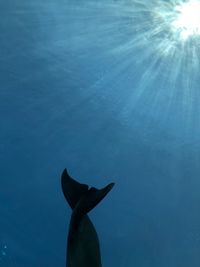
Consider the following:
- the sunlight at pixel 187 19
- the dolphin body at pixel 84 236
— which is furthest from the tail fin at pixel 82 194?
the sunlight at pixel 187 19

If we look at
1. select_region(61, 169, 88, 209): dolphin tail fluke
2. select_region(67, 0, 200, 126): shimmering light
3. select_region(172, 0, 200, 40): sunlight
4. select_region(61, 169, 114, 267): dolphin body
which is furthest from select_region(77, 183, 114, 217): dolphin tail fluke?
select_region(172, 0, 200, 40): sunlight

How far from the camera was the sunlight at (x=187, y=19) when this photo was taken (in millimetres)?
14516

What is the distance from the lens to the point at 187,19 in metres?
15.0

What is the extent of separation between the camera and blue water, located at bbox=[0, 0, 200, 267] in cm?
1585

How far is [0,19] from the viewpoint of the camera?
52.6 ft

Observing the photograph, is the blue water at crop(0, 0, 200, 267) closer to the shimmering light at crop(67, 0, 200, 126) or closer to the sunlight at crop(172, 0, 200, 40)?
the shimmering light at crop(67, 0, 200, 126)

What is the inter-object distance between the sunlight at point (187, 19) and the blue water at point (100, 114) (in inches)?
20.2

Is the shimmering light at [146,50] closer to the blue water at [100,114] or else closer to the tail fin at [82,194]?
the blue water at [100,114]

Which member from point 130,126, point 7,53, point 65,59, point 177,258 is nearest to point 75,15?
point 65,59

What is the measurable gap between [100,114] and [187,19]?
23.5ft

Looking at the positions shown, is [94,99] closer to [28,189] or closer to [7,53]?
[7,53]

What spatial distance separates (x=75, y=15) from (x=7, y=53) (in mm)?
3957

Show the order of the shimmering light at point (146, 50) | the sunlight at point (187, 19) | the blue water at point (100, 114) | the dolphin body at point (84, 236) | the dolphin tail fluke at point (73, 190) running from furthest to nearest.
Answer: the blue water at point (100, 114), the shimmering light at point (146, 50), the sunlight at point (187, 19), the dolphin tail fluke at point (73, 190), the dolphin body at point (84, 236)

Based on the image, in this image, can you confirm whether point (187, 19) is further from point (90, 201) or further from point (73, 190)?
point (90, 201)
